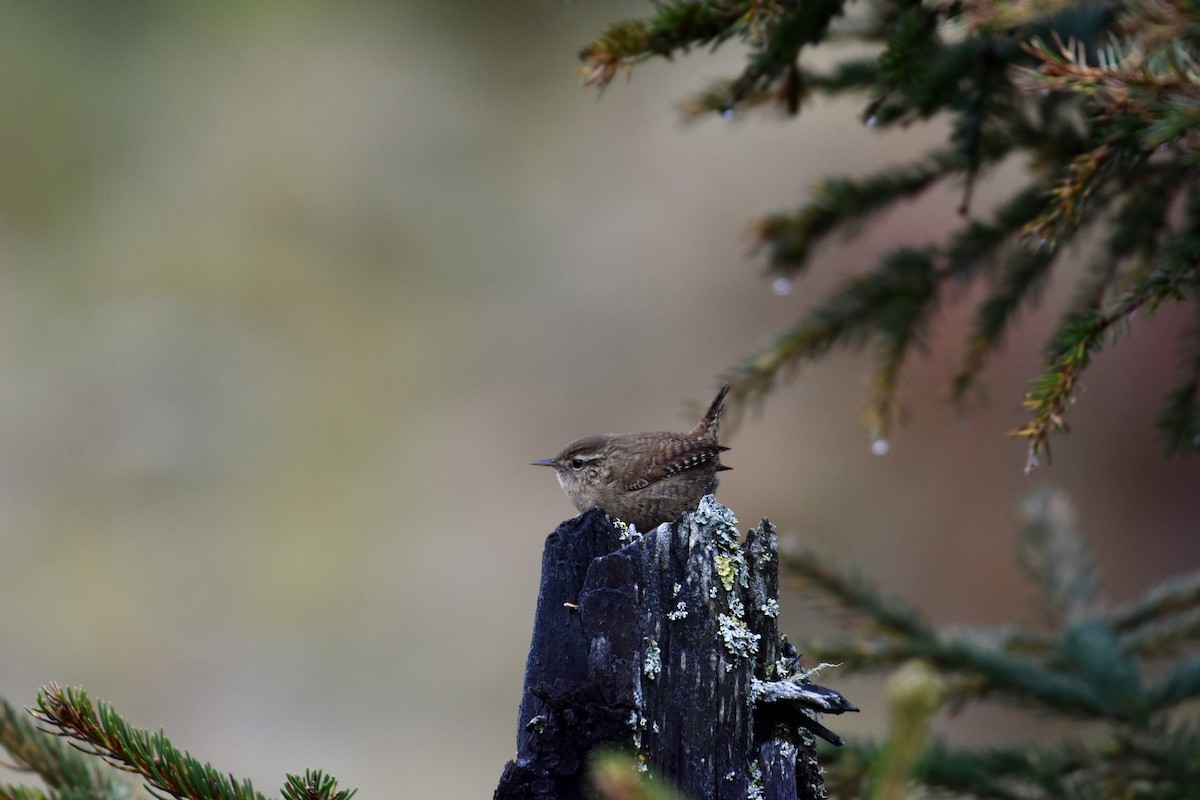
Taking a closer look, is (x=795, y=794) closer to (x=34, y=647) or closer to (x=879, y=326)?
(x=879, y=326)

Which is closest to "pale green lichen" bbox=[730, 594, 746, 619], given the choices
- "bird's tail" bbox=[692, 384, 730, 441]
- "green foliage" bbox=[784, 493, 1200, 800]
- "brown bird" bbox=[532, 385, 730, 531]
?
"green foliage" bbox=[784, 493, 1200, 800]

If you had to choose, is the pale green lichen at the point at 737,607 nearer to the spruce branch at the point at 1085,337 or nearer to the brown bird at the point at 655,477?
the spruce branch at the point at 1085,337

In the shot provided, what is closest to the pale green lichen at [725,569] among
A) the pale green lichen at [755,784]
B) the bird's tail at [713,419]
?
the pale green lichen at [755,784]

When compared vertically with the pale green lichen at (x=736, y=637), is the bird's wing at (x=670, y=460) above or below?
above

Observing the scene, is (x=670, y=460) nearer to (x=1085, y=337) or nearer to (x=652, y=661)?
(x=1085, y=337)

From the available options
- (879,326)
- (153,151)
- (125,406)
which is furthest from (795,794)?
(153,151)

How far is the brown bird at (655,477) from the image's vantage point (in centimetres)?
424

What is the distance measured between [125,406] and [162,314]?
3.17ft

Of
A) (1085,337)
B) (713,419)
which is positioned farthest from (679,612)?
(713,419)

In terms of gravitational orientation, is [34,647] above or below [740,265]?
below

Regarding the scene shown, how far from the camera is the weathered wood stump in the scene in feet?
5.46

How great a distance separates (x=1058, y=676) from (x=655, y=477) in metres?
1.70

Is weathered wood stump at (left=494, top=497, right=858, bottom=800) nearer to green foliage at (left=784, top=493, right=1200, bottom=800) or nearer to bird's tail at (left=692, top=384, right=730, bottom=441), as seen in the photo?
green foliage at (left=784, top=493, right=1200, bottom=800)

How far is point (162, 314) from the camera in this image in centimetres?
1055
